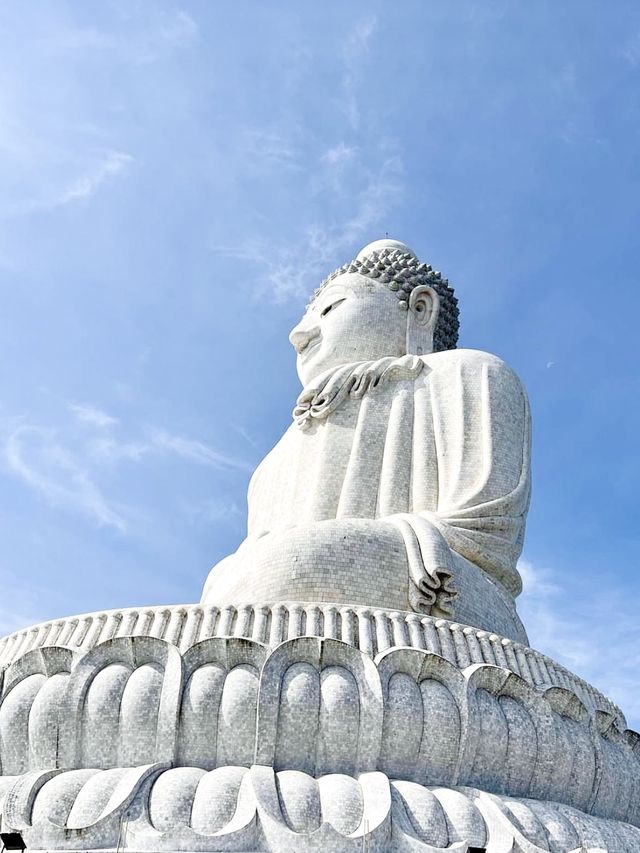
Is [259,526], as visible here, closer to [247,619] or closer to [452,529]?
[452,529]

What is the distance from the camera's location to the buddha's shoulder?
10.5m

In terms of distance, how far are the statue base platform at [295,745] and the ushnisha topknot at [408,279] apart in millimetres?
6051

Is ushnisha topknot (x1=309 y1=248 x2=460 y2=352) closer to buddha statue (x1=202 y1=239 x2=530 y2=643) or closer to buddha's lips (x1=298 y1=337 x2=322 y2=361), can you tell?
buddha statue (x1=202 y1=239 x2=530 y2=643)

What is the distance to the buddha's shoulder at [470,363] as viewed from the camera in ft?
34.5

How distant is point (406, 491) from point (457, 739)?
3862 mm

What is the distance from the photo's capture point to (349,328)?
11.7 meters

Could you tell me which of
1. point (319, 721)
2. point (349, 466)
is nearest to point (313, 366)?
point (349, 466)

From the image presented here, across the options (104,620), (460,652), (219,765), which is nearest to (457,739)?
(460,652)

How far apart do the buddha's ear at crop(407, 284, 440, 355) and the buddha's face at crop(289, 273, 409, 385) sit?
3.7 inches

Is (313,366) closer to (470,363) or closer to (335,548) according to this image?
(470,363)

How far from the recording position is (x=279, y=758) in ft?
19.4

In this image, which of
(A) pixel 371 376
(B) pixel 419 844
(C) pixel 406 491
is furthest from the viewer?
(A) pixel 371 376

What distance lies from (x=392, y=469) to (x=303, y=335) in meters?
2.85

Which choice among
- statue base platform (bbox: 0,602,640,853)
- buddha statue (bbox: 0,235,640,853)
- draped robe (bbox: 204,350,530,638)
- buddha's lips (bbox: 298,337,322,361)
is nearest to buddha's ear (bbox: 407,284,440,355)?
draped robe (bbox: 204,350,530,638)
